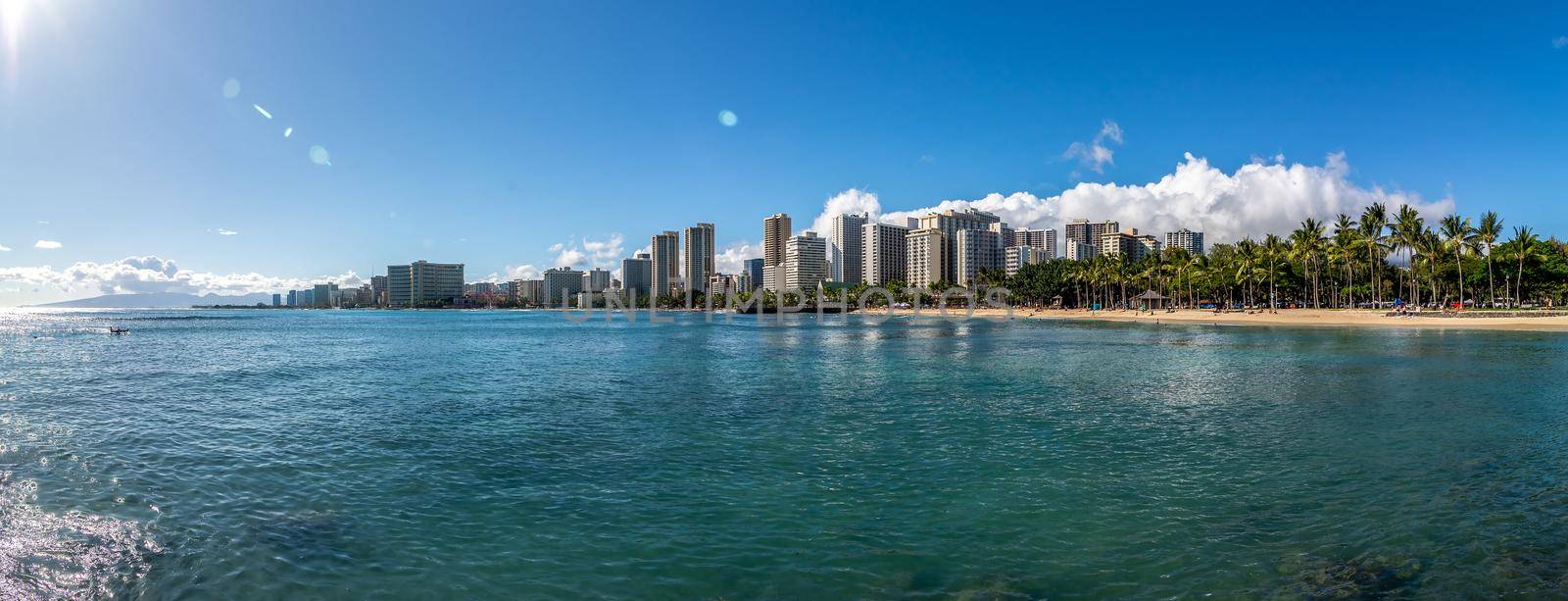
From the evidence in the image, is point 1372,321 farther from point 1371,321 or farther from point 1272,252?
point 1272,252

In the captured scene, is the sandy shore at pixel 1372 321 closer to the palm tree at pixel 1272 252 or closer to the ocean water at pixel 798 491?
the palm tree at pixel 1272 252

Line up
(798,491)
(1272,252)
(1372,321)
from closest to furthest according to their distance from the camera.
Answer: (798,491)
(1372,321)
(1272,252)

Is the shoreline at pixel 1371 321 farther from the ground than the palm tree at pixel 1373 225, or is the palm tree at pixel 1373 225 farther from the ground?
the palm tree at pixel 1373 225

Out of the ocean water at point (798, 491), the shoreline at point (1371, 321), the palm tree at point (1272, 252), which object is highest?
the palm tree at point (1272, 252)

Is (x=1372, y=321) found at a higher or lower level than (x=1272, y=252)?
lower

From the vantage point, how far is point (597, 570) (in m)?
8.19

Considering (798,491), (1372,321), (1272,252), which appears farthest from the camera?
(1272,252)

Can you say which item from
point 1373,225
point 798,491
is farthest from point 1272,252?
point 798,491

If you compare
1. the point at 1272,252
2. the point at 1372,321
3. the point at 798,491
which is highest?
the point at 1272,252

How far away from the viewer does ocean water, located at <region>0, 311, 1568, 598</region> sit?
793 centimetres

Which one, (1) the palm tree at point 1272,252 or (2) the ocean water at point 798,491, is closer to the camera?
(2) the ocean water at point 798,491

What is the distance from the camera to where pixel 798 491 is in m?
11.4

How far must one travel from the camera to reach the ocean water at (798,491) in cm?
793

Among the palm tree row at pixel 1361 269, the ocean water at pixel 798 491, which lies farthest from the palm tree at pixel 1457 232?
the ocean water at pixel 798 491
